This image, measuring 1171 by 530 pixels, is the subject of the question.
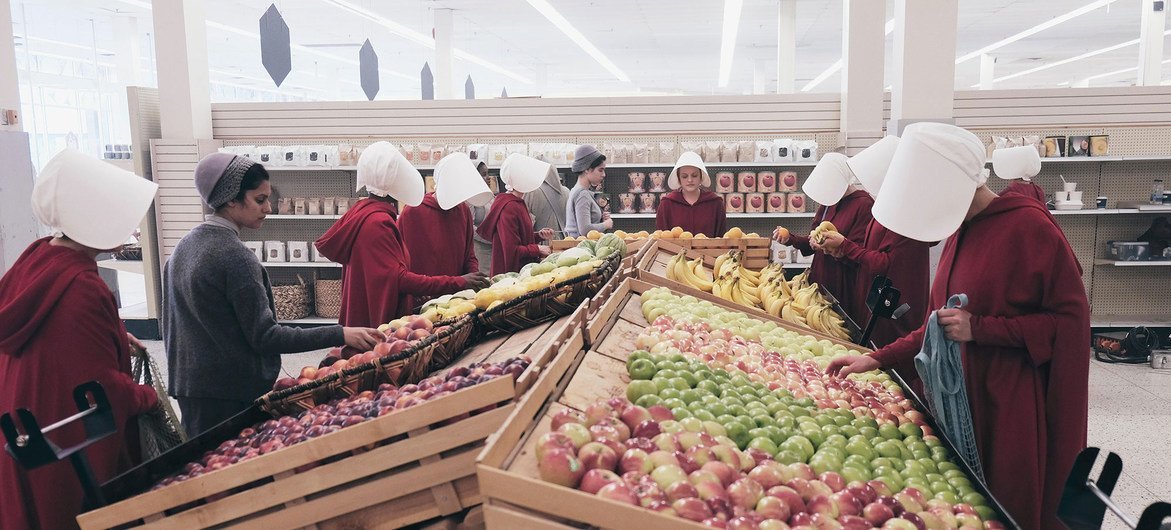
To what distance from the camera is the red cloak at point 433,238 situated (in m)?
4.52

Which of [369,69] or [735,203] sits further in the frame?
[369,69]

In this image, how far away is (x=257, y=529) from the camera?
177 cm

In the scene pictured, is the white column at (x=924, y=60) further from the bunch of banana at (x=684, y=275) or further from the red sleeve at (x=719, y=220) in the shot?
the bunch of banana at (x=684, y=275)

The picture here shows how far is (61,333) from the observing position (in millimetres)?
2301

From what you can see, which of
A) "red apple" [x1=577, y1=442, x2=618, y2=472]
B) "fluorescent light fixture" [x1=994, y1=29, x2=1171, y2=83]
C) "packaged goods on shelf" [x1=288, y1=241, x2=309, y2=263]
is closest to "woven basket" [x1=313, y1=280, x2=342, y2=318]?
"packaged goods on shelf" [x1=288, y1=241, x2=309, y2=263]

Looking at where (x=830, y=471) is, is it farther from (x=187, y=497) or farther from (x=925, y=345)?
(x=187, y=497)

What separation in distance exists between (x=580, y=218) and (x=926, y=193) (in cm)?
430

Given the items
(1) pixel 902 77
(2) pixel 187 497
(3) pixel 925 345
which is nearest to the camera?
(2) pixel 187 497

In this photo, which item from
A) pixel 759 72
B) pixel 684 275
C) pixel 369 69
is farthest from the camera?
pixel 759 72

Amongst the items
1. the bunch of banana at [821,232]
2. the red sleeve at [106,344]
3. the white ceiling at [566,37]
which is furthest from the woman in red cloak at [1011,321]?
the white ceiling at [566,37]

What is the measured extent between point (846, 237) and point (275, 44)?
596cm

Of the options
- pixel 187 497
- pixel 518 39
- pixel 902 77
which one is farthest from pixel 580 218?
pixel 518 39

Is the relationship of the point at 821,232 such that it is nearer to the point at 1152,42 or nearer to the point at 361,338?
the point at 361,338

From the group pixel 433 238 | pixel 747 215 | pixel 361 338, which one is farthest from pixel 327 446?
pixel 747 215
